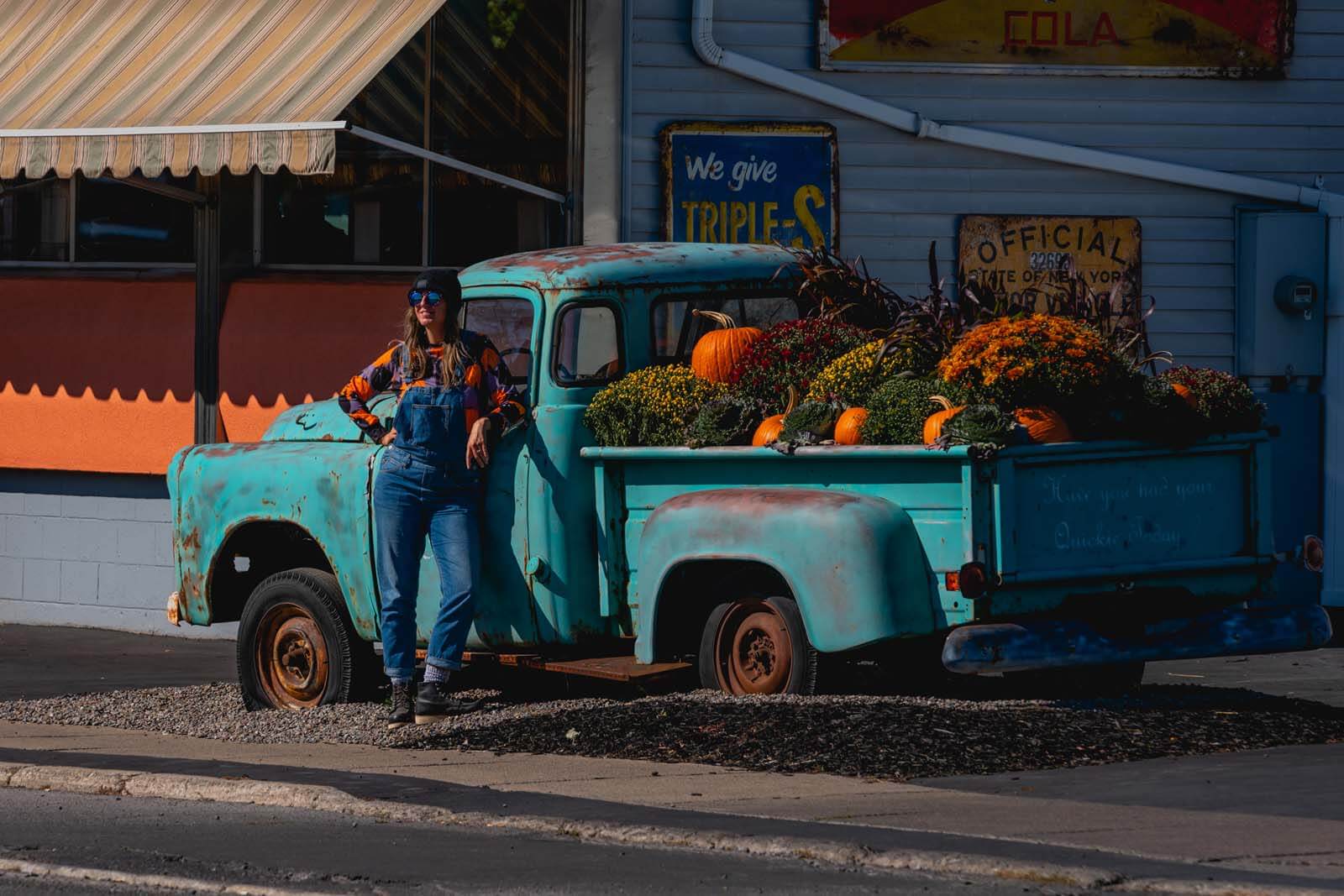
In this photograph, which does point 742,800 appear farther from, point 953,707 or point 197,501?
point 197,501

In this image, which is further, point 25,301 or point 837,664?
point 25,301

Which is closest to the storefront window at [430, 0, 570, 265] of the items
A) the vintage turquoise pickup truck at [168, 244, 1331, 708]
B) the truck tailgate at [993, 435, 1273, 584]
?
the vintage turquoise pickup truck at [168, 244, 1331, 708]

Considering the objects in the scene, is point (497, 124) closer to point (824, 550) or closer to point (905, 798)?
point (824, 550)

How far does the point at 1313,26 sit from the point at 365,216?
6394 millimetres

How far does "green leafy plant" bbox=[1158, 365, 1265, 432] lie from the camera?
9461mm

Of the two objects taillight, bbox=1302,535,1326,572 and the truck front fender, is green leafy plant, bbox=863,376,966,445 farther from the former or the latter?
taillight, bbox=1302,535,1326,572

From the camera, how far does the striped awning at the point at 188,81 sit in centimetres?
1288

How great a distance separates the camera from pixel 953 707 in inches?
361

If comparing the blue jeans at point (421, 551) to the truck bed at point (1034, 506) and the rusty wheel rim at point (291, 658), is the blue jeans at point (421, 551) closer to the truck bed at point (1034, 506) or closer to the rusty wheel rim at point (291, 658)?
the truck bed at point (1034, 506)

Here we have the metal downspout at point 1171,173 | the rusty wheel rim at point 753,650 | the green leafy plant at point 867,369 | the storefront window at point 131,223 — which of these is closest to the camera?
the rusty wheel rim at point 753,650

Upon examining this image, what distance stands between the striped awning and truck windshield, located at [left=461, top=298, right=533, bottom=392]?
2.50 metres

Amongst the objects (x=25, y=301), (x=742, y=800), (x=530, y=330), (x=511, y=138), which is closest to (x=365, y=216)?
(x=511, y=138)

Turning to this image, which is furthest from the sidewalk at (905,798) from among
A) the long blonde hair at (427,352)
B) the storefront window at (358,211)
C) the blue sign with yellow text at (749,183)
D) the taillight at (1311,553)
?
the blue sign with yellow text at (749,183)

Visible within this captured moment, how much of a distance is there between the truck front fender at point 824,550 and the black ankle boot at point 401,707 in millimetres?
1275
